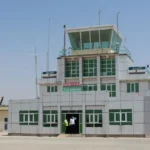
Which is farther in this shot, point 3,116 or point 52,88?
point 3,116

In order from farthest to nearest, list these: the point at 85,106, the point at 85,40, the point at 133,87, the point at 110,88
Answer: the point at 85,40, the point at 110,88, the point at 133,87, the point at 85,106

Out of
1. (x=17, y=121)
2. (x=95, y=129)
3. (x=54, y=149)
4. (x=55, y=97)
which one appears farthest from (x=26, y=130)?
(x=54, y=149)

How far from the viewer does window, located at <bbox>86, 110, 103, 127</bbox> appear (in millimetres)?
46844

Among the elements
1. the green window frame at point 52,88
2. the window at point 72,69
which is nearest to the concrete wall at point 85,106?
the window at point 72,69

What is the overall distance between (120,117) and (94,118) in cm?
307

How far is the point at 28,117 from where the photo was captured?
164 feet

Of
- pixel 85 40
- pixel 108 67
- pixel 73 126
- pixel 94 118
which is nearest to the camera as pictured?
pixel 94 118

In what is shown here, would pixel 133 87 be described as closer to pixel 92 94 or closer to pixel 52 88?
pixel 92 94

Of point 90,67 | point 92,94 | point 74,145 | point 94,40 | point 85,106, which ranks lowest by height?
point 74,145

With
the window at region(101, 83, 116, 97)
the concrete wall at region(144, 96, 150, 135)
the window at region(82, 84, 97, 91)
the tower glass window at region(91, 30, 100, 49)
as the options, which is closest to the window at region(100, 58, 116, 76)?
the window at region(101, 83, 116, 97)

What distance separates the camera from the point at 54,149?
2834cm

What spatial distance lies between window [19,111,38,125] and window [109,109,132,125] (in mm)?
9498

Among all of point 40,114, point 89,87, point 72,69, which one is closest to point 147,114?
point 89,87

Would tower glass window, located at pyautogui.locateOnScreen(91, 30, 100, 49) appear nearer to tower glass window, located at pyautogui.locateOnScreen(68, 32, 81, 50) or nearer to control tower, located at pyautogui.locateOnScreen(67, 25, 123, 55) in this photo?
control tower, located at pyautogui.locateOnScreen(67, 25, 123, 55)
